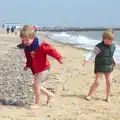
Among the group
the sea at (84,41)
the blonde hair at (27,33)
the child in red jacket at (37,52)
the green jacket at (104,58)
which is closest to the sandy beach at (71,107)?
the child in red jacket at (37,52)

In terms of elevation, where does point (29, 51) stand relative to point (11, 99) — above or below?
above

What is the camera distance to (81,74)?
11.2 meters

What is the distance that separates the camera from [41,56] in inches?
250

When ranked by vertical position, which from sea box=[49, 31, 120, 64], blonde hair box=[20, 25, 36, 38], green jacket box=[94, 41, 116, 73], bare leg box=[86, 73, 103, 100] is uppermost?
blonde hair box=[20, 25, 36, 38]

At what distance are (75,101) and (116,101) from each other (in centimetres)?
84

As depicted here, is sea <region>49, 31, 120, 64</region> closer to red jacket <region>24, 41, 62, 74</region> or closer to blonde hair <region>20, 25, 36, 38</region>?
red jacket <region>24, 41, 62, 74</region>

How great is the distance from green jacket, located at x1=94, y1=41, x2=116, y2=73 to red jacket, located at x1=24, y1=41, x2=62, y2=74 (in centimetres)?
130

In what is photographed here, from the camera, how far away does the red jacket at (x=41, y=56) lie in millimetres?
6273

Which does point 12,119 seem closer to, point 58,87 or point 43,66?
point 43,66

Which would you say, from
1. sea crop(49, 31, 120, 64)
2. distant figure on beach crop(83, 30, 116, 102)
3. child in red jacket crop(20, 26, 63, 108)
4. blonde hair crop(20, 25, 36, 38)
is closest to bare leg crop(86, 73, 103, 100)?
distant figure on beach crop(83, 30, 116, 102)

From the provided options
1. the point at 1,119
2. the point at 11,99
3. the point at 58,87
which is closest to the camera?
the point at 1,119

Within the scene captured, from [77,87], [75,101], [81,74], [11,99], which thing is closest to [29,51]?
[11,99]

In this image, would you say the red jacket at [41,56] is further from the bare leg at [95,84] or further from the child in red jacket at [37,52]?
the bare leg at [95,84]

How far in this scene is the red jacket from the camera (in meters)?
6.27
